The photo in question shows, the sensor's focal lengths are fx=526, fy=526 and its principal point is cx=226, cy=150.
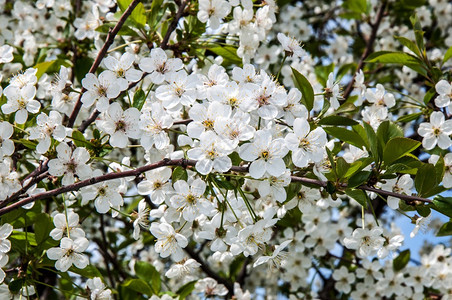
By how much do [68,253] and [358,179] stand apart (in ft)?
3.48

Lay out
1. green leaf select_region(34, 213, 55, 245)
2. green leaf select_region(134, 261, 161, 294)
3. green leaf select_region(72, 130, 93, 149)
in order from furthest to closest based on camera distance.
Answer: green leaf select_region(134, 261, 161, 294) → green leaf select_region(34, 213, 55, 245) → green leaf select_region(72, 130, 93, 149)

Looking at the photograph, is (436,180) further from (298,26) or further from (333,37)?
(333,37)

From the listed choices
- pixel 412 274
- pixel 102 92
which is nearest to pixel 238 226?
pixel 102 92

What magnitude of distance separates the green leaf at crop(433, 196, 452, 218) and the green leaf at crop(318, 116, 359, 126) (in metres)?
0.37

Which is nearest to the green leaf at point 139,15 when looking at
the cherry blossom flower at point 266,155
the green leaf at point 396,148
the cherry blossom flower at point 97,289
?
the cherry blossom flower at point 266,155

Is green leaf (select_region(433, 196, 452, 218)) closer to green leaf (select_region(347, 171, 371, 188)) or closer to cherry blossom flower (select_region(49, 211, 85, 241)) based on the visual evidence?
green leaf (select_region(347, 171, 371, 188))

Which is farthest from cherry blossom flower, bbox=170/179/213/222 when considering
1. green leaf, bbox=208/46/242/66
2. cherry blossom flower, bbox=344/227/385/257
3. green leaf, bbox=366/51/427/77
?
green leaf, bbox=366/51/427/77

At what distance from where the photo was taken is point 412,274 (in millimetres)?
3236

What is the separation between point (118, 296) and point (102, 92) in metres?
1.41

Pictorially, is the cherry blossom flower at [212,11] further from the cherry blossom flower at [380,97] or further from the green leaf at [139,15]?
the cherry blossom flower at [380,97]

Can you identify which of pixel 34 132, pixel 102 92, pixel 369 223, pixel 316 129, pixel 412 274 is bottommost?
pixel 412 274

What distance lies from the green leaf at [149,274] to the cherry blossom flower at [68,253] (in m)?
0.87

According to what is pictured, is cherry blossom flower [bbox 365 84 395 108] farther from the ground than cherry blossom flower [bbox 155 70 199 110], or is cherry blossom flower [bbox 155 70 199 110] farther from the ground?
cherry blossom flower [bbox 155 70 199 110]

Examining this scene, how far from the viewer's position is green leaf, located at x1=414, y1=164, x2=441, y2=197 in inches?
69.1
